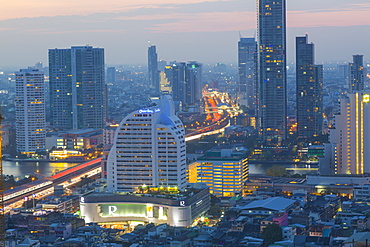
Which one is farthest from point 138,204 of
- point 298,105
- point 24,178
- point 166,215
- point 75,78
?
point 75,78

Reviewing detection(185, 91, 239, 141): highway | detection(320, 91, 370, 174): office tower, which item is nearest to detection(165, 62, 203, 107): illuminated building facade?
detection(185, 91, 239, 141): highway

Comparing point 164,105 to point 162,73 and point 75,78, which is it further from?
point 162,73

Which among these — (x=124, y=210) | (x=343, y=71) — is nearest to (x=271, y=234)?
(x=124, y=210)

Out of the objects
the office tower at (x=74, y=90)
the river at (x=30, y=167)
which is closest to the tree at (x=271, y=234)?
the river at (x=30, y=167)

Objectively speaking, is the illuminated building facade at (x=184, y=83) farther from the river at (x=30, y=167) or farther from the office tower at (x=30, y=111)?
the river at (x=30, y=167)

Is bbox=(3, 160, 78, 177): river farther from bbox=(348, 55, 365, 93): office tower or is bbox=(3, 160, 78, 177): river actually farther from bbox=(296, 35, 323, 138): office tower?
bbox=(348, 55, 365, 93): office tower

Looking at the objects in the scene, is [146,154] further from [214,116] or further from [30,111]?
[214,116]
